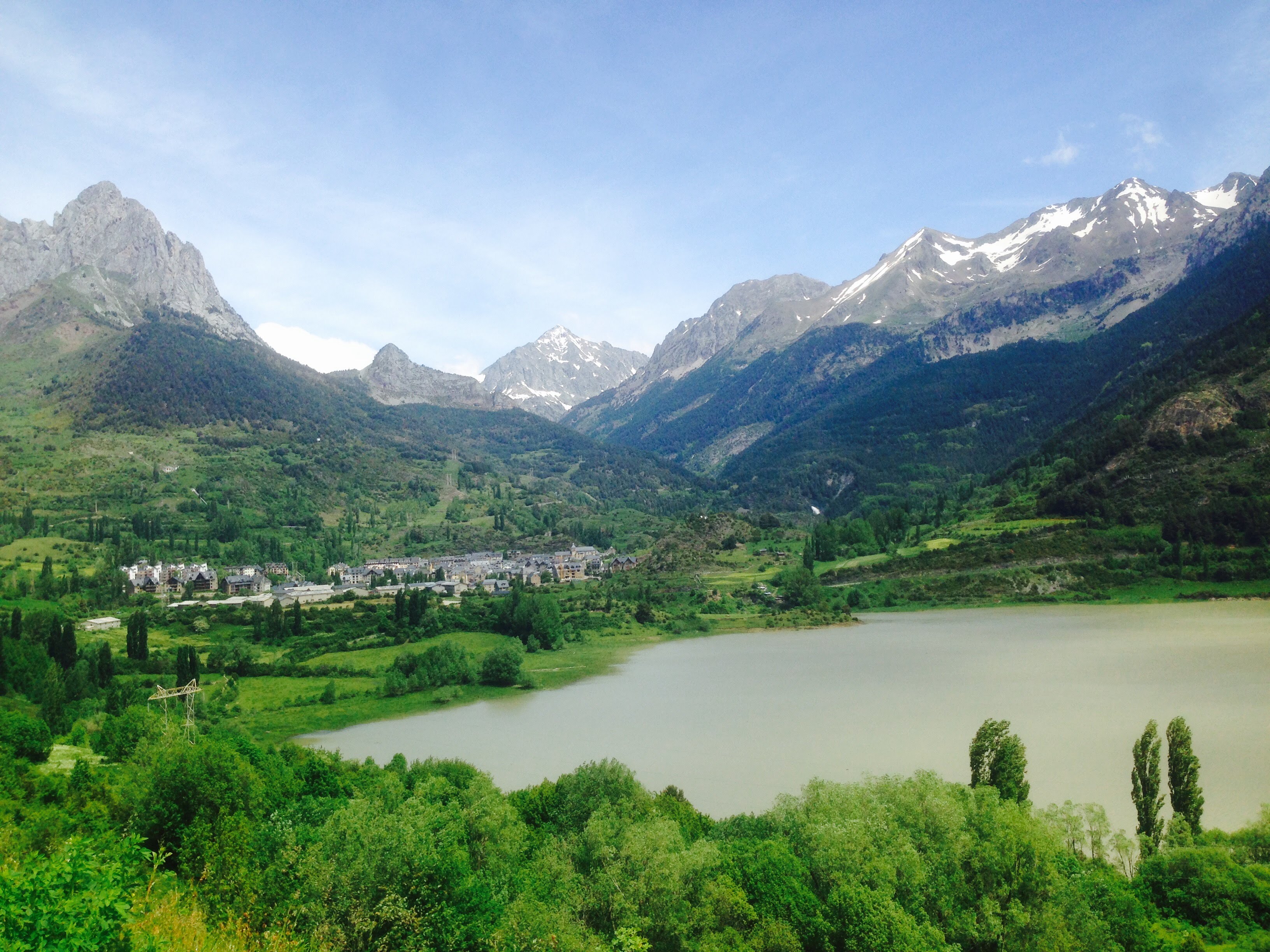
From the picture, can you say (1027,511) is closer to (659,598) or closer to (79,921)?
(659,598)

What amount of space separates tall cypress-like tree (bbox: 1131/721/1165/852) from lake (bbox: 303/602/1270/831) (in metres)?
1.50

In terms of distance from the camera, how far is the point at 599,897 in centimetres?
2077

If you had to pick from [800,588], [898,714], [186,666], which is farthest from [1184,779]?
[800,588]

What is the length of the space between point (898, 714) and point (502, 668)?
A: 104 ft

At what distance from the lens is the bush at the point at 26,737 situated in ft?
117

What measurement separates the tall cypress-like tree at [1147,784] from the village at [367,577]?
76.8 m

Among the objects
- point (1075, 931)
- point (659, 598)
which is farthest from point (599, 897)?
point (659, 598)

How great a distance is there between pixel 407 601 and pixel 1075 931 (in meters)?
71.5

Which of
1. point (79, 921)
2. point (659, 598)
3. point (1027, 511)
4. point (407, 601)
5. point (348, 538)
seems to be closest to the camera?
point (79, 921)

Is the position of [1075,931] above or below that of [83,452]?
below

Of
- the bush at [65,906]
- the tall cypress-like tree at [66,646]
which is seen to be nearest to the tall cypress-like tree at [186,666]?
the tall cypress-like tree at [66,646]

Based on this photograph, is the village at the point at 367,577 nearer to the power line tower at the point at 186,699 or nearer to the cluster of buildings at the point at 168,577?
the cluster of buildings at the point at 168,577

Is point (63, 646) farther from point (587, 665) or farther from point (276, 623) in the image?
point (587, 665)

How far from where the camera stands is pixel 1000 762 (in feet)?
98.1
